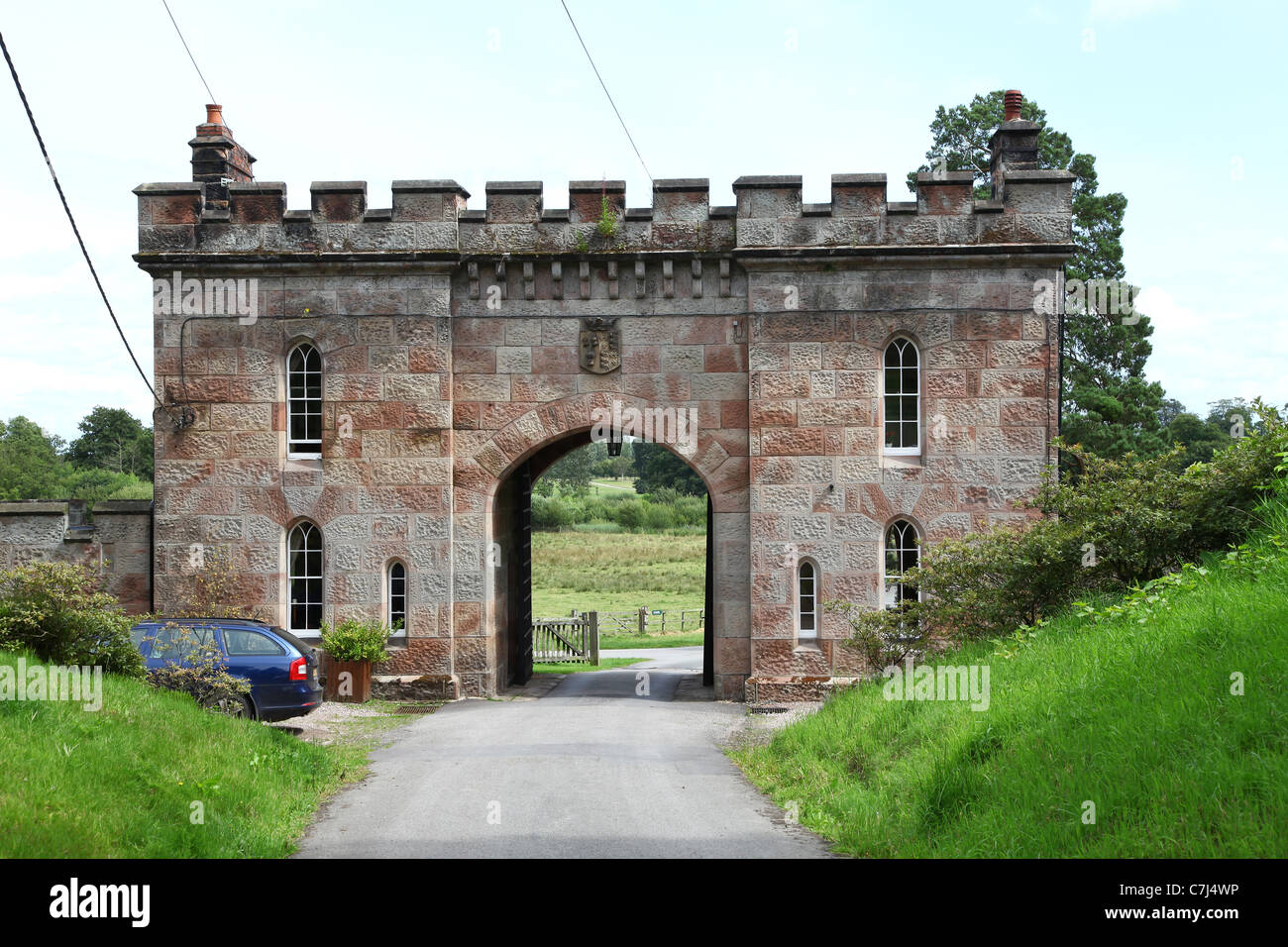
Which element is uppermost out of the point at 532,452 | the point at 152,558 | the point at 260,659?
the point at 532,452

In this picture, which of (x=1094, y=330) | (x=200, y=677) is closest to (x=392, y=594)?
(x=200, y=677)

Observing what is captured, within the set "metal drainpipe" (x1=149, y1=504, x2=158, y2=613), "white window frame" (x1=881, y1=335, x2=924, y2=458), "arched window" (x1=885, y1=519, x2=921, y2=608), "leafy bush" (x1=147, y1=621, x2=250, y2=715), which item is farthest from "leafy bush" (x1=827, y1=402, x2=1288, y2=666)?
"metal drainpipe" (x1=149, y1=504, x2=158, y2=613)

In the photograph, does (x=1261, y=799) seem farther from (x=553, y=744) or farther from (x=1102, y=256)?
(x=1102, y=256)

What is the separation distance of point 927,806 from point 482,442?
1055cm

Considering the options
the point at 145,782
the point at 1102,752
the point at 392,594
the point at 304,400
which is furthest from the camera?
the point at 304,400

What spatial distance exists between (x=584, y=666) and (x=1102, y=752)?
1897cm

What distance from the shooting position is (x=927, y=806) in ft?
25.0

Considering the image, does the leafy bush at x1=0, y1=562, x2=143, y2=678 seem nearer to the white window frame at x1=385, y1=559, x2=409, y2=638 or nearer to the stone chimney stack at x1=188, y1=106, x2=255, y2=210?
the white window frame at x1=385, y1=559, x2=409, y2=638

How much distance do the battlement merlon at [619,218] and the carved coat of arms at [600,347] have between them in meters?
1.09

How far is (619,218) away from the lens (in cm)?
1680

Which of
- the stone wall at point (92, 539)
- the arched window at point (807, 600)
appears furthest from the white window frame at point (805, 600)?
the stone wall at point (92, 539)

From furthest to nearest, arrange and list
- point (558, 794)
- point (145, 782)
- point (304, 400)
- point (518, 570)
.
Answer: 1. point (518, 570)
2. point (304, 400)
3. point (558, 794)
4. point (145, 782)

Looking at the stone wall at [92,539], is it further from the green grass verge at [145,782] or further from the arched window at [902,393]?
the arched window at [902,393]

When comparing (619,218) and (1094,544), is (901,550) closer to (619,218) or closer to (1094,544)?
(1094,544)
